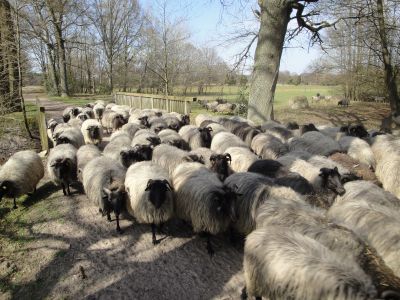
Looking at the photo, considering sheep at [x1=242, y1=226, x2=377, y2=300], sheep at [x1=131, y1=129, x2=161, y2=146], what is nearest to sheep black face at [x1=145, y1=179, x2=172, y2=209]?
sheep at [x1=242, y1=226, x2=377, y2=300]

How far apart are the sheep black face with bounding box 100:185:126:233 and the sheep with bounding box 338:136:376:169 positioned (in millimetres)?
5815

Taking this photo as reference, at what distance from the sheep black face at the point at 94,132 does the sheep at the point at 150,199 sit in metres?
5.68

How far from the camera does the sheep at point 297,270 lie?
113 inches

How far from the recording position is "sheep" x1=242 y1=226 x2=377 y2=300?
2.87 meters

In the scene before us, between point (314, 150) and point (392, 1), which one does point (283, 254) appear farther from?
point (392, 1)

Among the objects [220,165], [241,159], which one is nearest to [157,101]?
[241,159]

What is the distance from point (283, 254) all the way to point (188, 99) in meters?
12.4

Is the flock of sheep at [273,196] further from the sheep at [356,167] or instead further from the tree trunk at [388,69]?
the tree trunk at [388,69]

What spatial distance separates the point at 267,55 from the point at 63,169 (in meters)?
8.89

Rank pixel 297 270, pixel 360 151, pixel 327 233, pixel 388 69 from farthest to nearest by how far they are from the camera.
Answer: pixel 388 69, pixel 360 151, pixel 327 233, pixel 297 270

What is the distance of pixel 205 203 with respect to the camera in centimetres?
512

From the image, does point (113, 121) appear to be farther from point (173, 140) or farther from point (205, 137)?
point (205, 137)

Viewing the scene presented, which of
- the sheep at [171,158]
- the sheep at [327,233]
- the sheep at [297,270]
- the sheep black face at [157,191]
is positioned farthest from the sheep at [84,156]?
the sheep at [297,270]

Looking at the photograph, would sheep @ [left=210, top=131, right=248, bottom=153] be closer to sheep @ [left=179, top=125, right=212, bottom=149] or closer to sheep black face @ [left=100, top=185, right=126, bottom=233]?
sheep @ [left=179, top=125, right=212, bottom=149]
